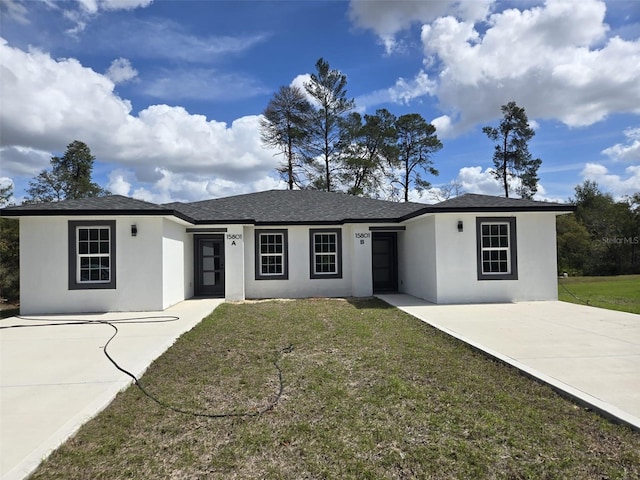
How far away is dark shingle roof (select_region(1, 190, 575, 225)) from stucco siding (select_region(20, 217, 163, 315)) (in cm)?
39

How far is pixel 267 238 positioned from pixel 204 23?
7.07m

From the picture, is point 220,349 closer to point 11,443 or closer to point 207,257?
point 11,443

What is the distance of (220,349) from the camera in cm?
691

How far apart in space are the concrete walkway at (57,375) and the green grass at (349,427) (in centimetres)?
23

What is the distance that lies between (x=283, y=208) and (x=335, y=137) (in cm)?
1405

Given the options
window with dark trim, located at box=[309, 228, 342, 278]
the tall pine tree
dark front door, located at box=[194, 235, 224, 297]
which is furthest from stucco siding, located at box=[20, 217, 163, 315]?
the tall pine tree

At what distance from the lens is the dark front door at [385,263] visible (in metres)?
15.9

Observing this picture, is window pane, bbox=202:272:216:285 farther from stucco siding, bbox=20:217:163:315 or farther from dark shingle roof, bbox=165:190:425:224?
stucco siding, bbox=20:217:163:315

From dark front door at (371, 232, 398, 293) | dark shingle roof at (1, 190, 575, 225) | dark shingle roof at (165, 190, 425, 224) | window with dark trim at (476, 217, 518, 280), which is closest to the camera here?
dark shingle roof at (1, 190, 575, 225)

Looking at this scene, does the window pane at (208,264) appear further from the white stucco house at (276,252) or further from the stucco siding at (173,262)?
the stucco siding at (173,262)

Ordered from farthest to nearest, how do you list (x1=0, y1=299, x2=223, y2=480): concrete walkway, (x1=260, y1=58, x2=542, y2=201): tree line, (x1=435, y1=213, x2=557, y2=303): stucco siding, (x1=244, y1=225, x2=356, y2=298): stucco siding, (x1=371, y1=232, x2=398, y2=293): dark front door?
(x1=260, y1=58, x2=542, y2=201): tree line < (x1=371, y1=232, x2=398, y2=293): dark front door < (x1=244, y1=225, x2=356, y2=298): stucco siding < (x1=435, y1=213, x2=557, y2=303): stucco siding < (x1=0, y1=299, x2=223, y2=480): concrete walkway

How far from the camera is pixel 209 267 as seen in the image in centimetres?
1516

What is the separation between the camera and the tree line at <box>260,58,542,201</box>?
28359 mm

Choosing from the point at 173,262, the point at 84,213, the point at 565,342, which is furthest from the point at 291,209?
the point at 565,342
